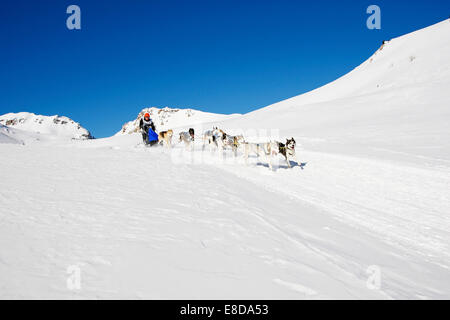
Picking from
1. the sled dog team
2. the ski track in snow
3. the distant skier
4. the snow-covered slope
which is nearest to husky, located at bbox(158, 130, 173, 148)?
the sled dog team

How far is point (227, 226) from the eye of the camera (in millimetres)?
4504

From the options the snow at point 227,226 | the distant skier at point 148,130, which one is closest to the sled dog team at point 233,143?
the distant skier at point 148,130

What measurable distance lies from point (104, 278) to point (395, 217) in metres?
6.28

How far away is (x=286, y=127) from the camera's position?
72.8 ft

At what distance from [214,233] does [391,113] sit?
68.4 feet

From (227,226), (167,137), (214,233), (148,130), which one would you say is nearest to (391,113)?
(167,137)

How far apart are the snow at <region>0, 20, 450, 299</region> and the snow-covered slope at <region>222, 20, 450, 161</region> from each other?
127 cm

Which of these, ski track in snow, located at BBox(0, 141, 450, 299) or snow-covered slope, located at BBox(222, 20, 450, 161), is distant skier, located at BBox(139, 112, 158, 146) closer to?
ski track in snow, located at BBox(0, 141, 450, 299)

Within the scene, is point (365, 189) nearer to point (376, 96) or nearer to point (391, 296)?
point (391, 296)

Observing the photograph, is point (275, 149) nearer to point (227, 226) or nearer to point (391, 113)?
point (227, 226)

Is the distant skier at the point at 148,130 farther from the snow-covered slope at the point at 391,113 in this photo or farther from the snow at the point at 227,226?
the snow-covered slope at the point at 391,113

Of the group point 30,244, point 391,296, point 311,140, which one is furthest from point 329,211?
point 311,140

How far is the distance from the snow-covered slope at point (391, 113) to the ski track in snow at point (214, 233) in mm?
5068

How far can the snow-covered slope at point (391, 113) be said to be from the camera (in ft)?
44.2
